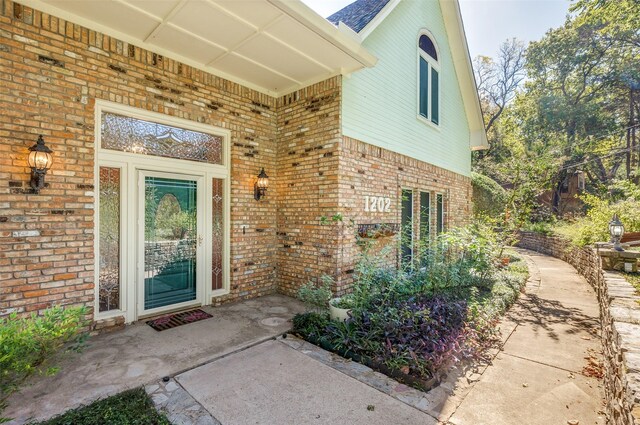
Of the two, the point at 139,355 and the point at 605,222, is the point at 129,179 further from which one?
the point at 605,222

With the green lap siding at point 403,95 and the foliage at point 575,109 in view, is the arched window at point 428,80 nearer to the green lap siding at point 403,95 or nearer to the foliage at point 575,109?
the green lap siding at point 403,95

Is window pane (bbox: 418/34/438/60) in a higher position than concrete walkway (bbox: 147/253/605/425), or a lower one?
higher

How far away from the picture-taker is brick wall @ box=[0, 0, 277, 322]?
3291 mm

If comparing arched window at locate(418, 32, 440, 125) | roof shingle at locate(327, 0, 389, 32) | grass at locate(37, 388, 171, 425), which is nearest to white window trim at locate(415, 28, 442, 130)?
arched window at locate(418, 32, 440, 125)

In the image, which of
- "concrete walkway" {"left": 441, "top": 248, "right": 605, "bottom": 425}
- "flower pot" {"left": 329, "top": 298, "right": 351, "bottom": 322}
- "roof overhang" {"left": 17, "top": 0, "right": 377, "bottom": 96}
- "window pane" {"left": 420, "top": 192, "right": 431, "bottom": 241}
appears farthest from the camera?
"window pane" {"left": 420, "top": 192, "right": 431, "bottom": 241}

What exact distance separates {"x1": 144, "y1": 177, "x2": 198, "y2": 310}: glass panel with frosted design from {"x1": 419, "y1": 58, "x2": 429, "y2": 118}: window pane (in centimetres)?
595

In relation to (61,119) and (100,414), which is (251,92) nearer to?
(61,119)

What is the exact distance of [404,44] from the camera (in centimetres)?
688

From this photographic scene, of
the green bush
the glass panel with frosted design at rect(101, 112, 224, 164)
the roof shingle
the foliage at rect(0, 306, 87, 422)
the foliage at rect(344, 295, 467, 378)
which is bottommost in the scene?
the foliage at rect(344, 295, 467, 378)

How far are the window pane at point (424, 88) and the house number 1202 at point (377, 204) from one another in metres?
3.03

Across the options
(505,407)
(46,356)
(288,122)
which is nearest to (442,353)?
(505,407)

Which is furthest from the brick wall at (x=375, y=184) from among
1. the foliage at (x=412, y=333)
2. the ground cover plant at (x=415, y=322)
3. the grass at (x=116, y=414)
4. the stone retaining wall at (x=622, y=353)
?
the grass at (x=116, y=414)

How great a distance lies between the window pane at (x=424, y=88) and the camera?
7672 millimetres

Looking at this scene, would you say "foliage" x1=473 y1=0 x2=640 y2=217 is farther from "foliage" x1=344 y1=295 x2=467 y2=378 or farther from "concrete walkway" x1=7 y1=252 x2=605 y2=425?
"concrete walkway" x1=7 y1=252 x2=605 y2=425
